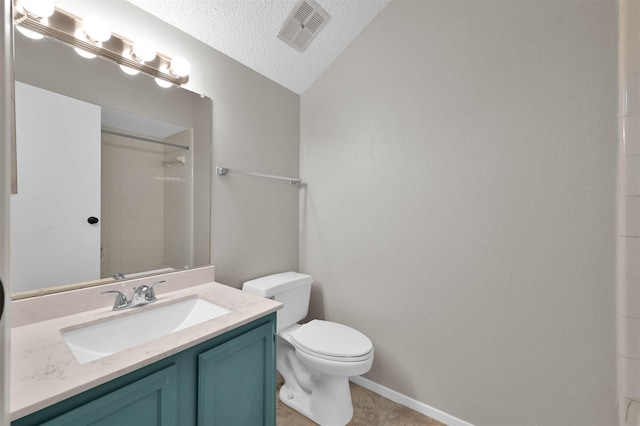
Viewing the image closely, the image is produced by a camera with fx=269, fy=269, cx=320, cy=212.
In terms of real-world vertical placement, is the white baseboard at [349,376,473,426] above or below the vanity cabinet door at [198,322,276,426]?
below

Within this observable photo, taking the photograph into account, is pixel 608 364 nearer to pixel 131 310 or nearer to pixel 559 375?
pixel 559 375

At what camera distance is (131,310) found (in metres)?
1.10

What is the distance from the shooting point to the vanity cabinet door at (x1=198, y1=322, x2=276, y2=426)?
3.01ft

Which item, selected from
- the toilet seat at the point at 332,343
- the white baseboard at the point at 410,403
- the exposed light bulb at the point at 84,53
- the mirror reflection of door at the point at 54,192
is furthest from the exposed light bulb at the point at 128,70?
the white baseboard at the point at 410,403

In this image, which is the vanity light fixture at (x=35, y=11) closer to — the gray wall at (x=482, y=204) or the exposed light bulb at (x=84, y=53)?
the exposed light bulb at (x=84, y=53)

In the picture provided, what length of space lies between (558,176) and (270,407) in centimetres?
164

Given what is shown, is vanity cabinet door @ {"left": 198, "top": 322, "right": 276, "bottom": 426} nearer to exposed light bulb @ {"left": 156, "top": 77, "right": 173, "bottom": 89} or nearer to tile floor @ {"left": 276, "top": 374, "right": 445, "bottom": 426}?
tile floor @ {"left": 276, "top": 374, "right": 445, "bottom": 426}

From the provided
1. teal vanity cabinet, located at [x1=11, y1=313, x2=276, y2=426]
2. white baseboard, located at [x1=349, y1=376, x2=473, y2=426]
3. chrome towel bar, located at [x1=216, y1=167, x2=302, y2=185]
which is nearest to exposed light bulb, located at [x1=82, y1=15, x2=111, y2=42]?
chrome towel bar, located at [x1=216, y1=167, x2=302, y2=185]

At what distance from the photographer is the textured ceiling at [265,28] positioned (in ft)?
4.57

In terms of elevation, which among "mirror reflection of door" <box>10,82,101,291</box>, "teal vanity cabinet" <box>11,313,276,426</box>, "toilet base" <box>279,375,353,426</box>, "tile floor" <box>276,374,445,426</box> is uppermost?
"mirror reflection of door" <box>10,82,101,291</box>

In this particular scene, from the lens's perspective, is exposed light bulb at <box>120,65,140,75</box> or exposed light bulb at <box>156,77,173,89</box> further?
exposed light bulb at <box>156,77,173,89</box>

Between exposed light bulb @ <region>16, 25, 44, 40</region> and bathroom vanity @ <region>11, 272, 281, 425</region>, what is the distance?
Answer: 1033mm

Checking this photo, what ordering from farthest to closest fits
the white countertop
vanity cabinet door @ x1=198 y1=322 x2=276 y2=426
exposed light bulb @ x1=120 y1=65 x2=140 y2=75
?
exposed light bulb @ x1=120 y1=65 x2=140 y2=75 → vanity cabinet door @ x1=198 y1=322 x2=276 y2=426 → the white countertop

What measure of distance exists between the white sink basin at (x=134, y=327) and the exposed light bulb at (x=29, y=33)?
109 centimetres
